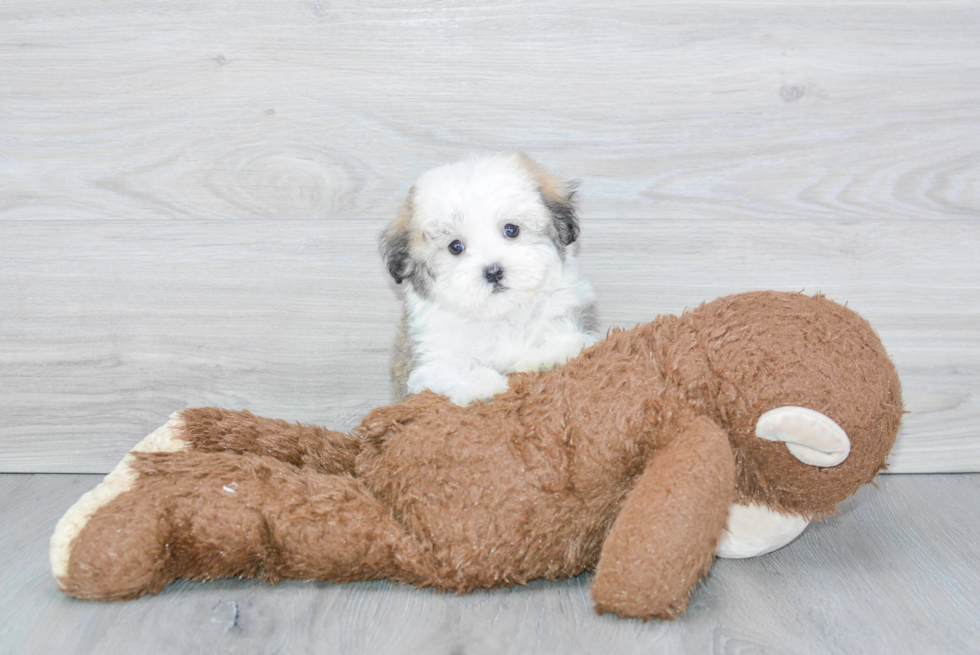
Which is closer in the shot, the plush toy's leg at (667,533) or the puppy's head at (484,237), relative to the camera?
the plush toy's leg at (667,533)

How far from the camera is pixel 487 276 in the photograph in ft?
5.65

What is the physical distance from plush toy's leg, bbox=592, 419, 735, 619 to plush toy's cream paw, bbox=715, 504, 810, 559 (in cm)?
28

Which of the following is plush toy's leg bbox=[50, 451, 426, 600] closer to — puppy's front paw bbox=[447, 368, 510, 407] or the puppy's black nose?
puppy's front paw bbox=[447, 368, 510, 407]

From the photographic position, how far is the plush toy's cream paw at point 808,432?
1.38 metres

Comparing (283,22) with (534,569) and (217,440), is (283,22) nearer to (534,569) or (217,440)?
(217,440)

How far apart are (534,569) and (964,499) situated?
1.43m

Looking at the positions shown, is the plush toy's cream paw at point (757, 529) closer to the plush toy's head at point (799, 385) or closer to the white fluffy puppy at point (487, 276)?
the plush toy's head at point (799, 385)

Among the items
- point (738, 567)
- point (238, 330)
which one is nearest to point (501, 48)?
point (238, 330)

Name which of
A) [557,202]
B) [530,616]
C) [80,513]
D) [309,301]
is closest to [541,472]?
[530,616]

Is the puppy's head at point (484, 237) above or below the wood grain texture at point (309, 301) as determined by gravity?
above

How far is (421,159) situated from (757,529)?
1.34 meters

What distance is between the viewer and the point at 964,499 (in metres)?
2.20

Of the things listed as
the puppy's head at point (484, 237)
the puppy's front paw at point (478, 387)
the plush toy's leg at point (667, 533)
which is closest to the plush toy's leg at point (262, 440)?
the puppy's front paw at point (478, 387)

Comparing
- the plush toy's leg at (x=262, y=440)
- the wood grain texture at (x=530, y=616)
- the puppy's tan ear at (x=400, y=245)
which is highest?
the puppy's tan ear at (x=400, y=245)
